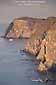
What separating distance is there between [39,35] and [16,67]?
3.11 ft

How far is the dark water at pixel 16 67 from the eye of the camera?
3.91 m

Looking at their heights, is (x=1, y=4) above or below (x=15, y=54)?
above

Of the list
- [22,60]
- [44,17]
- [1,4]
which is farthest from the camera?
[44,17]

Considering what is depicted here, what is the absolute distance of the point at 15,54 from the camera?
5402 millimetres

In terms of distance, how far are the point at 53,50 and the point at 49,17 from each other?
198cm

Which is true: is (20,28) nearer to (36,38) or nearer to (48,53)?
(36,38)

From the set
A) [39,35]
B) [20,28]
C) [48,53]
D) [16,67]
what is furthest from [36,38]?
[20,28]

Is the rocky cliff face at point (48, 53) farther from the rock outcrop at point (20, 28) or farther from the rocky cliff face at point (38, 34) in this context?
the rock outcrop at point (20, 28)

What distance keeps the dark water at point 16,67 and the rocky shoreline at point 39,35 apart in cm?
12

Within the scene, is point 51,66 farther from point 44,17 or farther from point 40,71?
point 44,17

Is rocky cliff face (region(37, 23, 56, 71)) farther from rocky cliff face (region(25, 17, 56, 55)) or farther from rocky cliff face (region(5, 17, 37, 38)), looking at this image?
rocky cliff face (region(5, 17, 37, 38))

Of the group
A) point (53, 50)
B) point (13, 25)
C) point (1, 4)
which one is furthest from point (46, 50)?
point (13, 25)

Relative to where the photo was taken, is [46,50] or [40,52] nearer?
[46,50]

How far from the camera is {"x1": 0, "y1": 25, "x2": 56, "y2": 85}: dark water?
3915 millimetres
